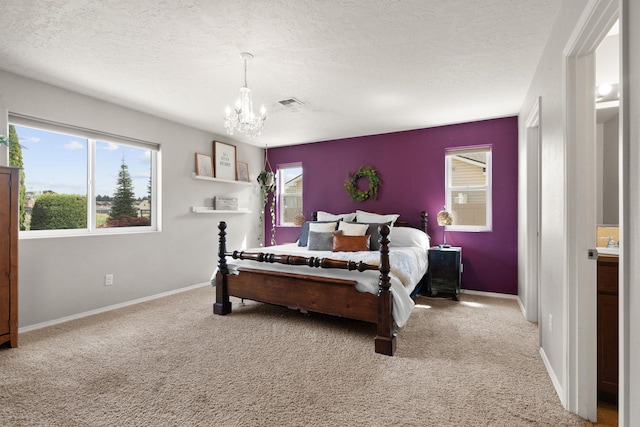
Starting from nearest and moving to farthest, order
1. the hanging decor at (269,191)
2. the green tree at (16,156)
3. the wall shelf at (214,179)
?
the green tree at (16,156) < the wall shelf at (214,179) < the hanging decor at (269,191)

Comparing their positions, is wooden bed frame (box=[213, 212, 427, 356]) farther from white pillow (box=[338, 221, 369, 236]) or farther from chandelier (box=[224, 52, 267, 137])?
chandelier (box=[224, 52, 267, 137])

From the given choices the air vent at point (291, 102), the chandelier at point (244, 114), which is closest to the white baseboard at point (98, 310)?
the chandelier at point (244, 114)

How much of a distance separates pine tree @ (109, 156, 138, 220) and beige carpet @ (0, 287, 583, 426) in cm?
126

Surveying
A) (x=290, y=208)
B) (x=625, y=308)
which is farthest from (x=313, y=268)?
(x=290, y=208)

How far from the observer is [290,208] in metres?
6.00

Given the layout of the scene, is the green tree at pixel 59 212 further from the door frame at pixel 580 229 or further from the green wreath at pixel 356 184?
the door frame at pixel 580 229

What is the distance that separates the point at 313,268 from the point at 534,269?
89.6 inches

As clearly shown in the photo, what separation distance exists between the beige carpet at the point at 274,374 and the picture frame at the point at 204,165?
2215mm

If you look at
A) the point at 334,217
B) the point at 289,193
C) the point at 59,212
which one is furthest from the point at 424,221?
the point at 59,212

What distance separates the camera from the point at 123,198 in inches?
154

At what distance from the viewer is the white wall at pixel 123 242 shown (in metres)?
2.97

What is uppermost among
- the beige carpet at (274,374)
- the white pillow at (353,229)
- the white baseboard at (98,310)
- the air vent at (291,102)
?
the air vent at (291,102)

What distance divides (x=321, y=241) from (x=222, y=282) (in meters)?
1.27

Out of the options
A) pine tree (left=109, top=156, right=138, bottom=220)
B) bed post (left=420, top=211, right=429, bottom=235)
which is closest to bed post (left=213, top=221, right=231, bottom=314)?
pine tree (left=109, top=156, right=138, bottom=220)
